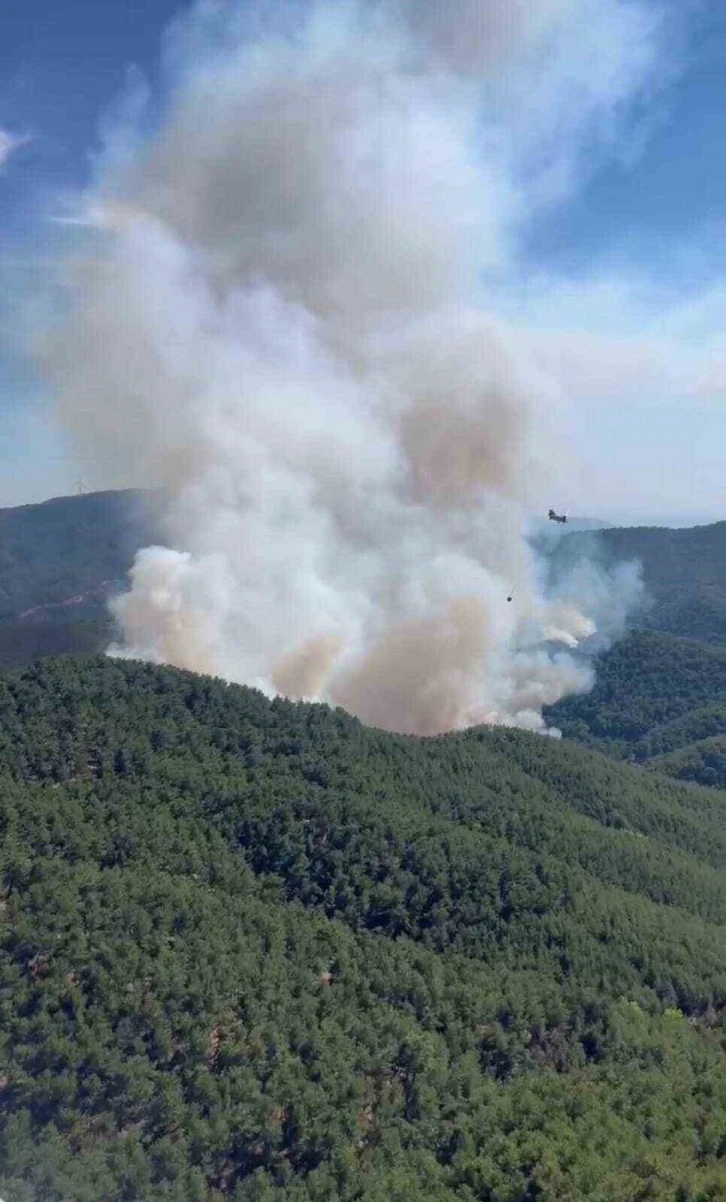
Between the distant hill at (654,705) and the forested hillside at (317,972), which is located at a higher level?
the distant hill at (654,705)

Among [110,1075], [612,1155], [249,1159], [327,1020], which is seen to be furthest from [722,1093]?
[110,1075]

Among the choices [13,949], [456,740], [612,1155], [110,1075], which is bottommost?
[612,1155]

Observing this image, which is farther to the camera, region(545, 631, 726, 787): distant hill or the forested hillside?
region(545, 631, 726, 787): distant hill

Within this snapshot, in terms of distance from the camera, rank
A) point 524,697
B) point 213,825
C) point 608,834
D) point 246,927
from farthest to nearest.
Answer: point 524,697 → point 608,834 → point 213,825 → point 246,927

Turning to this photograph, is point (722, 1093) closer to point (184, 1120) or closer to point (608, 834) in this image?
point (184, 1120)

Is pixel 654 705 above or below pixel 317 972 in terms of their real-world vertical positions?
above

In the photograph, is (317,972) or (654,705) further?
(654,705)

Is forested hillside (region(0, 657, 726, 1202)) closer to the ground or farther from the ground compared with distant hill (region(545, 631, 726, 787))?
closer to the ground

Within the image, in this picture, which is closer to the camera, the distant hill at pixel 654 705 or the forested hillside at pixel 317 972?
the forested hillside at pixel 317 972
